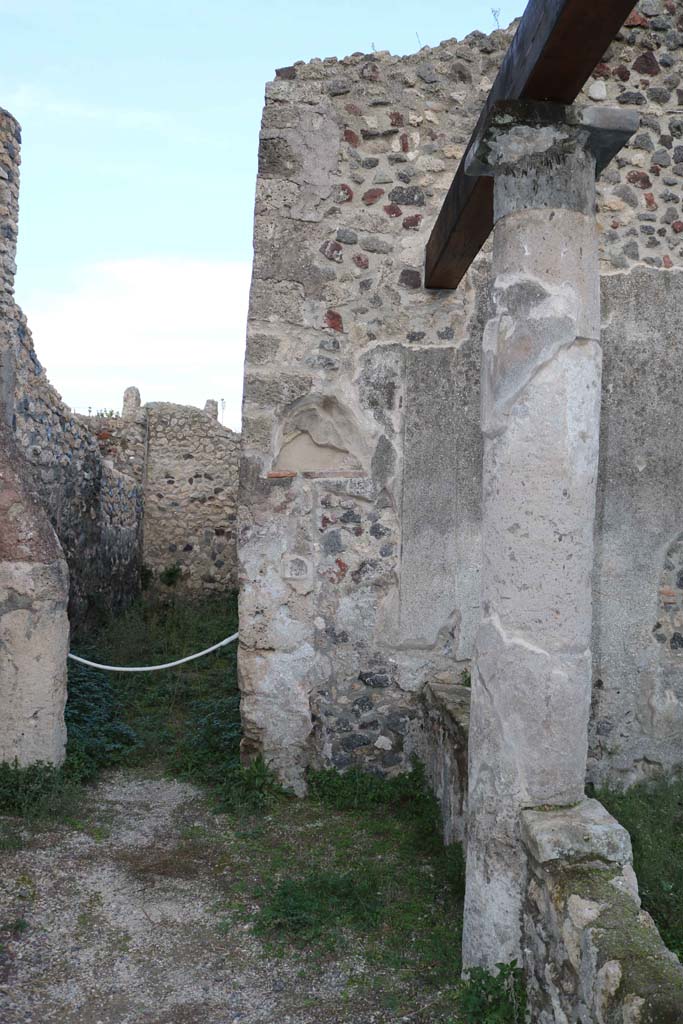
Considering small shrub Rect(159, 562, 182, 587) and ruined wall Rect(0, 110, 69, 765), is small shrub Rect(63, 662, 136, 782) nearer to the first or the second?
ruined wall Rect(0, 110, 69, 765)

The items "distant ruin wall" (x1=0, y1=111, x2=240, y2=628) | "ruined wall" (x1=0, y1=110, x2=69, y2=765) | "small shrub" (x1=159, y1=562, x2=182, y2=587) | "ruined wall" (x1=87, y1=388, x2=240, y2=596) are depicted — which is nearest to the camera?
"ruined wall" (x1=0, y1=110, x2=69, y2=765)

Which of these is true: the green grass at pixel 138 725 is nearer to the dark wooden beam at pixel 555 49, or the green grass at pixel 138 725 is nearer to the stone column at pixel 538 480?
the stone column at pixel 538 480

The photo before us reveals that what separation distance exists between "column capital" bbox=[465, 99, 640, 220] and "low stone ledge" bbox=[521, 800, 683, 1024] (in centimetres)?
201

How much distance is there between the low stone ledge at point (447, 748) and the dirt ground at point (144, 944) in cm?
91

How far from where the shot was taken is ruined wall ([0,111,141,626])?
6398 mm

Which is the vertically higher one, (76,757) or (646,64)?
(646,64)

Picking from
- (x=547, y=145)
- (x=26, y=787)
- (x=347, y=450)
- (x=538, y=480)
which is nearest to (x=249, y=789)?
(x=26, y=787)

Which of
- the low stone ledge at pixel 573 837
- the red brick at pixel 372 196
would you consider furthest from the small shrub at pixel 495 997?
the red brick at pixel 372 196

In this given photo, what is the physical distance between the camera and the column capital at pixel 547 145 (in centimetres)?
281

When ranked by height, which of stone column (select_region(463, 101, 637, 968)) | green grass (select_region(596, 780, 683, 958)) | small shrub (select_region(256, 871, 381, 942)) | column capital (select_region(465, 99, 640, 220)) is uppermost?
column capital (select_region(465, 99, 640, 220))

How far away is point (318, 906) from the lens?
3.56 metres

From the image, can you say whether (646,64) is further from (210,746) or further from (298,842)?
(210,746)

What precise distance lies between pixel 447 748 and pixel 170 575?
7.83 m

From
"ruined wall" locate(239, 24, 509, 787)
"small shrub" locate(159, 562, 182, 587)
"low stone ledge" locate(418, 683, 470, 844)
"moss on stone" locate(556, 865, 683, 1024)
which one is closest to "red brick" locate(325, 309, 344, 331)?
"ruined wall" locate(239, 24, 509, 787)
